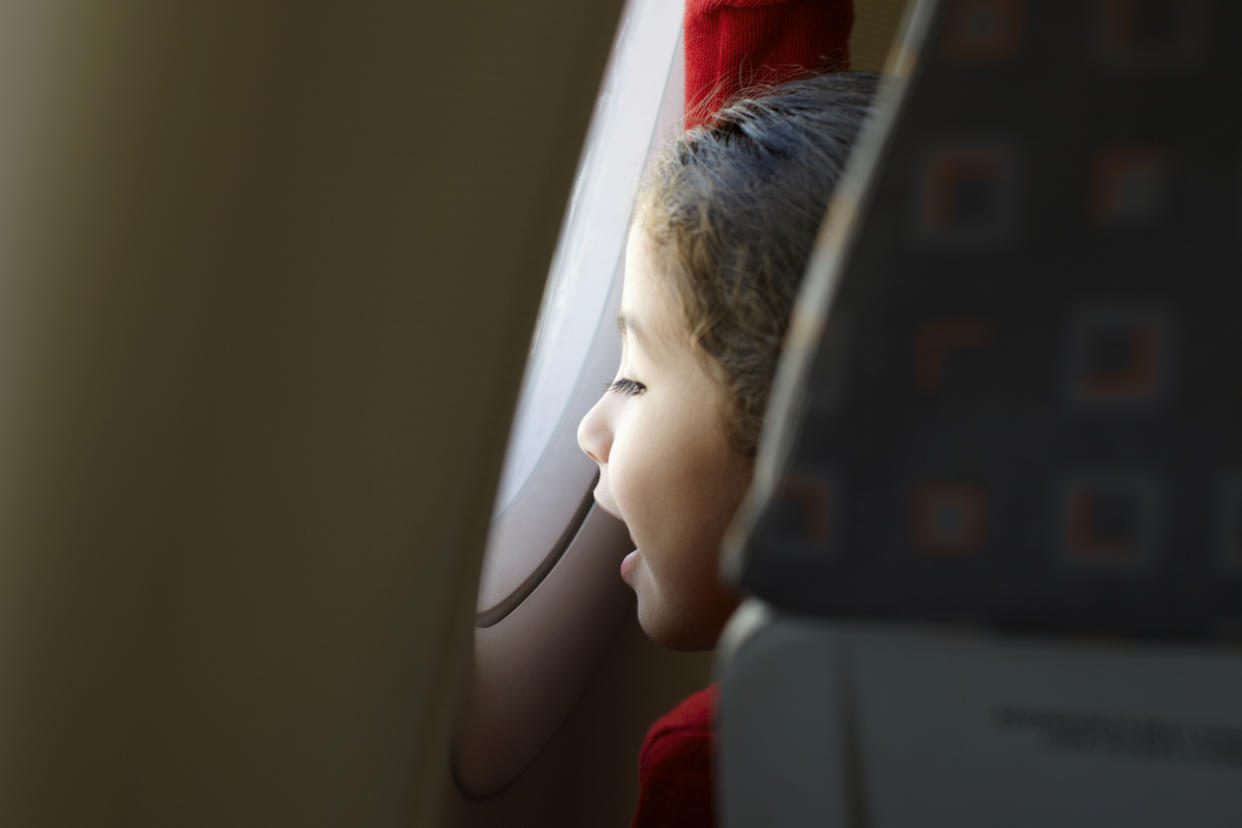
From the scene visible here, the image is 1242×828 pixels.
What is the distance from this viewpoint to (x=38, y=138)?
1.26 ft

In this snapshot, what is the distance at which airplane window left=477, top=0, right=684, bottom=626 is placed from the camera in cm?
110

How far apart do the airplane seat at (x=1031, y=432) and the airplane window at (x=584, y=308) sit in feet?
2.37

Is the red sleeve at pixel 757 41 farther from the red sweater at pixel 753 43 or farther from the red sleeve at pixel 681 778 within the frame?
the red sleeve at pixel 681 778

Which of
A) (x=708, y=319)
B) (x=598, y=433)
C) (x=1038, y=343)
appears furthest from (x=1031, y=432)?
(x=598, y=433)

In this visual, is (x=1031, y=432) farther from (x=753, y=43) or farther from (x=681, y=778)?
(x=753, y=43)

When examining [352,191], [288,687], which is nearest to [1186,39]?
[352,191]

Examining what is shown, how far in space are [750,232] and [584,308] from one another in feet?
1.40

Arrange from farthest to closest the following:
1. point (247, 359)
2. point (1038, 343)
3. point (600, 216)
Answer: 1. point (600, 216)
2. point (247, 359)
3. point (1038, 343)

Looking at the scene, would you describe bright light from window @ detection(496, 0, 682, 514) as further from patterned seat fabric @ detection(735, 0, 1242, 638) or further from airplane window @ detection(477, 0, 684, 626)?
patterned seat fabric @ detection(735, 0, 1242, 638)

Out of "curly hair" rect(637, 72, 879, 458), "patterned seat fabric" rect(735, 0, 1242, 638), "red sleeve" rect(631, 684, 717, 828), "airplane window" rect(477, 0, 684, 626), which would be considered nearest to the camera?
"patterned seat fabric" rect(735, 0, 1242, 638)

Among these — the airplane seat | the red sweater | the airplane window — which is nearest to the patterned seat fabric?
the airplane seat

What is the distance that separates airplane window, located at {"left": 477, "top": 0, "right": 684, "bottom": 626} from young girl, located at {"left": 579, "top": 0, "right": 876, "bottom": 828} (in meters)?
0.24

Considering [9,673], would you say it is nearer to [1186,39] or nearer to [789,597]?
[789,597]

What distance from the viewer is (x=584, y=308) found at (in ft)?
3.85
